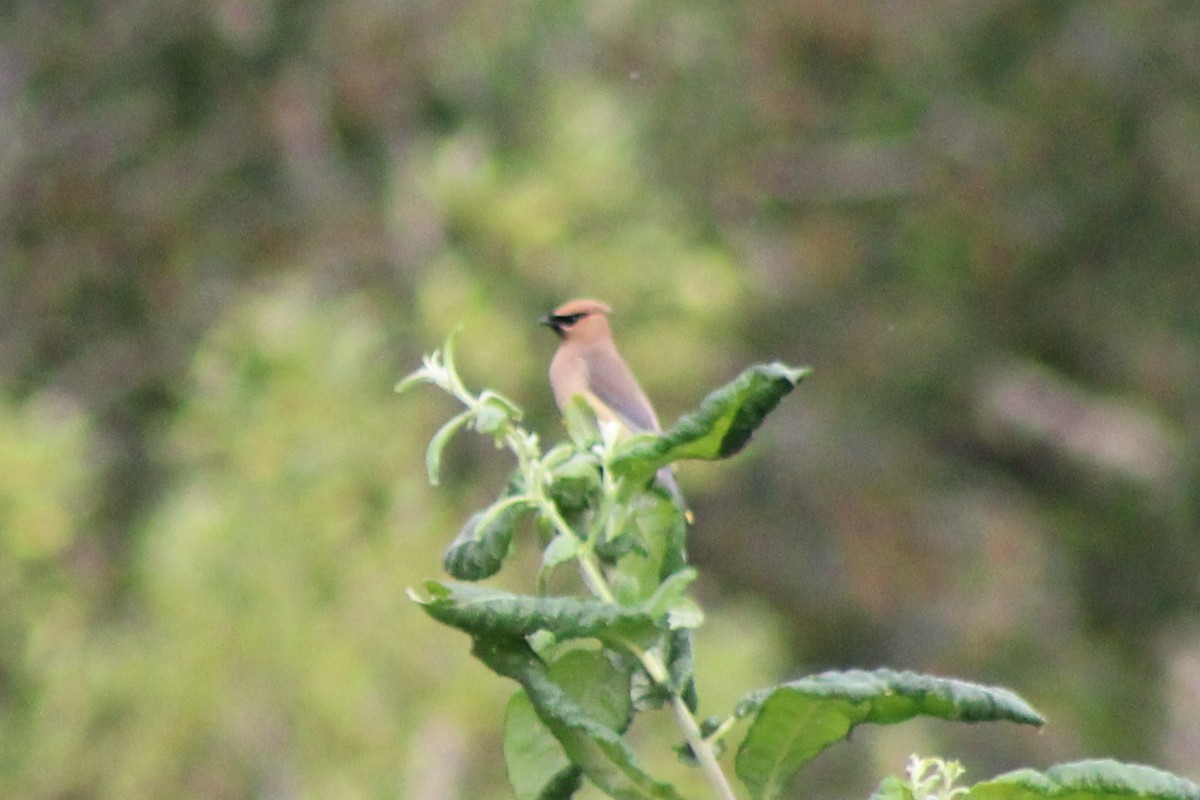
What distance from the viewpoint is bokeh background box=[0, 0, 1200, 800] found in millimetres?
8734

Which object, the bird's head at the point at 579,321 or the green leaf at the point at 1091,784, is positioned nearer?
the green leaf at the point at 1091,784

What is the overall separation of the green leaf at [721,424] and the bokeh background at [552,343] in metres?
6.56

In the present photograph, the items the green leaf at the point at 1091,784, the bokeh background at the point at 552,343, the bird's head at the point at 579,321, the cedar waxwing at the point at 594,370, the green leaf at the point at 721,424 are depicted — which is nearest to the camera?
the green leaf at the point at 1091,784

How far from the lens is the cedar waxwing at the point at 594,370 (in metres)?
4.90

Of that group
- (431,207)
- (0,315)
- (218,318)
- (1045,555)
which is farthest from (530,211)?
(1045,555)

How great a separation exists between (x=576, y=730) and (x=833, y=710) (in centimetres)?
24

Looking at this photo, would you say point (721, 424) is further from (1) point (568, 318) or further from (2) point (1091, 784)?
(1) point (568, 318)

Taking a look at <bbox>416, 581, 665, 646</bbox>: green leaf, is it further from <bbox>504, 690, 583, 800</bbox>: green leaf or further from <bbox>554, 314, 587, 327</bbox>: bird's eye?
<bbox>554, 314, 587, 327</bbox>: bird's eye

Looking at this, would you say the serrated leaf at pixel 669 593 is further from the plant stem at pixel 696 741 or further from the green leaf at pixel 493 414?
the green leaf at pixel 493 414

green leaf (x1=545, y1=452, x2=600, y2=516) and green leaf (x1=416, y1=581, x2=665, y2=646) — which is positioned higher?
green leaf (x1=545, y1=452, x2=600, y2=516)

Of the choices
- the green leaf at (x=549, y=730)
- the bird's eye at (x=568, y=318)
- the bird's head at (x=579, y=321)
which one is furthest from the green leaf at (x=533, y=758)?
the bird's eye at (x=568, y=318)

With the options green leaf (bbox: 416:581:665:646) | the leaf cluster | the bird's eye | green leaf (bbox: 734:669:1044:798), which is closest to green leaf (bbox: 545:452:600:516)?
the leaf cluster

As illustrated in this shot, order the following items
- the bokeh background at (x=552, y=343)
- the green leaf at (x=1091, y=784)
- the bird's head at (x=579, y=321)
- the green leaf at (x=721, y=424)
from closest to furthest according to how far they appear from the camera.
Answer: the green leaf at (x=1091, y=784) < the green leaf at (x=721, y=424) < the bird's head at (x=579, y=321) < the bokeh background at (x=552, y=343)

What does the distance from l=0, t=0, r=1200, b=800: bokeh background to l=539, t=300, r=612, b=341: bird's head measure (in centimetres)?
309
